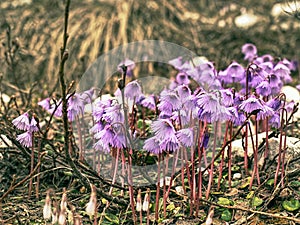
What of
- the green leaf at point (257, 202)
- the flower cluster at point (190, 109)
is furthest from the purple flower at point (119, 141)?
the green leaf at point (257, 202)

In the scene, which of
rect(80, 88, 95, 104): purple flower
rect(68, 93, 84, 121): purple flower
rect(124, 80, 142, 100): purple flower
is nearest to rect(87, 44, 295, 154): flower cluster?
rect(124, 80, 142, 100): purple flower

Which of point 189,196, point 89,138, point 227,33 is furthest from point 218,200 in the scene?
point 227,33

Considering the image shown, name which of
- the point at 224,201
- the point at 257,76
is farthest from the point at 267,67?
the point at 224,201

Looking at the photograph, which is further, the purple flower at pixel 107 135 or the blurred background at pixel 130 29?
the blurred background at pixel 130 29

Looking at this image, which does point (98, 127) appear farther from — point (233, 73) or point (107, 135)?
point (233, 73)

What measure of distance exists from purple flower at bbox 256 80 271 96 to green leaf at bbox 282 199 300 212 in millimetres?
503

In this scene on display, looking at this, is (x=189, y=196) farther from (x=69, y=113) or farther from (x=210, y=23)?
(x=210, y=23)

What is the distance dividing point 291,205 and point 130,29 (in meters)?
3.37

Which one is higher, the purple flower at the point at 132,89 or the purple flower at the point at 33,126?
the purple flower at the point at 132,89

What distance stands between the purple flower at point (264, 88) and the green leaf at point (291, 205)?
1.65 ft

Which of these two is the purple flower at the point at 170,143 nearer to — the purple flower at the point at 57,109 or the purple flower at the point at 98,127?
the purple flower at the point at 98,127

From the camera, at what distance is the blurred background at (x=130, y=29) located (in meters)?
5.29

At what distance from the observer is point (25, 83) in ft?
16.6

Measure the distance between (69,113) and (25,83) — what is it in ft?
8.78
